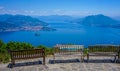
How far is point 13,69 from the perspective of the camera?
24.3ft

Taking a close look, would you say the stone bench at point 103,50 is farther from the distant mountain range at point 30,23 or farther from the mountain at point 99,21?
the mountain at point 99,21

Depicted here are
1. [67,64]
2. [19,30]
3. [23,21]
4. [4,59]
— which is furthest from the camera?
[23,21]

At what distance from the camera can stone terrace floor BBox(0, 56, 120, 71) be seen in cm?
743

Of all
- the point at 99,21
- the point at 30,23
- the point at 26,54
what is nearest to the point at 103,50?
the point at 26,54

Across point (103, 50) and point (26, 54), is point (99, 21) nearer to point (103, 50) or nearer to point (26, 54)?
point (103, 50)

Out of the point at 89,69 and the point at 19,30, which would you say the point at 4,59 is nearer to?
the point at 89,69

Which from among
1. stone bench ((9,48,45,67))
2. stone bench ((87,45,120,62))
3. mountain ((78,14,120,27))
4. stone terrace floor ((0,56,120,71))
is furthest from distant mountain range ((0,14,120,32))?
stone bench ((87,45,120,62))

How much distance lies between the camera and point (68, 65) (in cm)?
793

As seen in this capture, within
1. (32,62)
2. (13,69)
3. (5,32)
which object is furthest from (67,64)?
(5,32)

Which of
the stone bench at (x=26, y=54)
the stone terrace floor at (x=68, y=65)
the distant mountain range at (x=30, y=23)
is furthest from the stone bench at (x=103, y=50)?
the distant mountain range at (x=30, y=23)

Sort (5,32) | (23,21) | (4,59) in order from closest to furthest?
(4,59)
(5,32)
(23,21)

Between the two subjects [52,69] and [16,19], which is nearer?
[52,69]

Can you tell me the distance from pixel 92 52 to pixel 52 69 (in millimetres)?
2139

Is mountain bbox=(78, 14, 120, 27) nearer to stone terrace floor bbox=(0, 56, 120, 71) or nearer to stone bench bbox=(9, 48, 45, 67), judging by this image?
stone terrace floor bbox=(0, 56, 120, 71)
